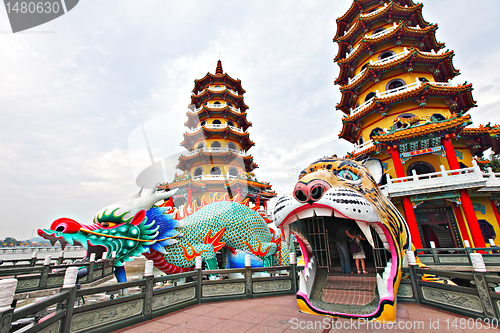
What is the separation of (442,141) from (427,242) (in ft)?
16.6

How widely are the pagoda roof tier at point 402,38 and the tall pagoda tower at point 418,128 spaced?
6cm

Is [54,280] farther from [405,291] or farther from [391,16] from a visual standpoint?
[391,16]

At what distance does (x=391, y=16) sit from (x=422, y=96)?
21.4ft

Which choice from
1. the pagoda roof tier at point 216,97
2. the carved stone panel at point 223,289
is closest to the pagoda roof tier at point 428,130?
the carved stone panel at point 223,289

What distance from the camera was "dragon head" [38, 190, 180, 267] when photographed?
4706 millimetres

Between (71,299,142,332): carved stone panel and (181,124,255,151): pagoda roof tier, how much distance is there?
16906 millimetres

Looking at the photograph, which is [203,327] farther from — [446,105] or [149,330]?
[446,105]

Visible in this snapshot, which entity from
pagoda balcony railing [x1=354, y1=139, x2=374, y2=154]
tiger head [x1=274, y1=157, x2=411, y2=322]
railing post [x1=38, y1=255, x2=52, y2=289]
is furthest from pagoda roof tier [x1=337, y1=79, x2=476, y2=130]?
railing post [x1=38, y1=255, x2=52, y2=289]

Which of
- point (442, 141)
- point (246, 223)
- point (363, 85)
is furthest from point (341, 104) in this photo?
point (246, 223)

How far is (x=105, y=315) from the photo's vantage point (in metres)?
3.34

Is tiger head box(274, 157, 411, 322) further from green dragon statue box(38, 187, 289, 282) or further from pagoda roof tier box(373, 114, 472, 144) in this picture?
pagoda roof tier box(373, 114, 472, 144)

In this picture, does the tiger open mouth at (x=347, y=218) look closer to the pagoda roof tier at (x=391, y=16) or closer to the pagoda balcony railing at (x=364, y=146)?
the pagoda balcony railing at (x=364, y=146)

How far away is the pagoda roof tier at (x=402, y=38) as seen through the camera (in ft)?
44.9

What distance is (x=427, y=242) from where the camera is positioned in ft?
37.5
